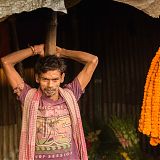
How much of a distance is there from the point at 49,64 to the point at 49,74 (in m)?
0.08

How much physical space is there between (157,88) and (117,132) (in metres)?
1.71

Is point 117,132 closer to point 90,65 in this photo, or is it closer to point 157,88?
point 157,88

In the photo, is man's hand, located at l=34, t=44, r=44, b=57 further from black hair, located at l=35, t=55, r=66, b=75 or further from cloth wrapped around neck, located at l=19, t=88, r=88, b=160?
cloth wrapped around neck, located at l=19, t=88, r=88, b=160

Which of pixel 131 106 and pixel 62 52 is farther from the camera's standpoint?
pixel 131 106

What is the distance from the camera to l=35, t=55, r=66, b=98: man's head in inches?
150

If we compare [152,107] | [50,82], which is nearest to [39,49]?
[50,82]

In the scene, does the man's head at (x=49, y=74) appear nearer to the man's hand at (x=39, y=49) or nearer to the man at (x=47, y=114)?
the man at (x=47, y=114)

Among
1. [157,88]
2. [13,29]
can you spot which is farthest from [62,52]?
[13,29]

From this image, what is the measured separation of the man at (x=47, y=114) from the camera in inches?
152

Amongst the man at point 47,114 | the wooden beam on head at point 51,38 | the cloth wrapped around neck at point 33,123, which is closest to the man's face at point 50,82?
the man at point 47,114

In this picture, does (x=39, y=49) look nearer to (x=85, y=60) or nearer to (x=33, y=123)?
(x=85, y=60)

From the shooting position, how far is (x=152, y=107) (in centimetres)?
520

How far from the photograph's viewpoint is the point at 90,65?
4.16 meters

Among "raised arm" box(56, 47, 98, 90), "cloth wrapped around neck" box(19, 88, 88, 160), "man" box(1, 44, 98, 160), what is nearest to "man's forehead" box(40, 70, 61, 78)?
"man" box(1, 44, 98, 160)
